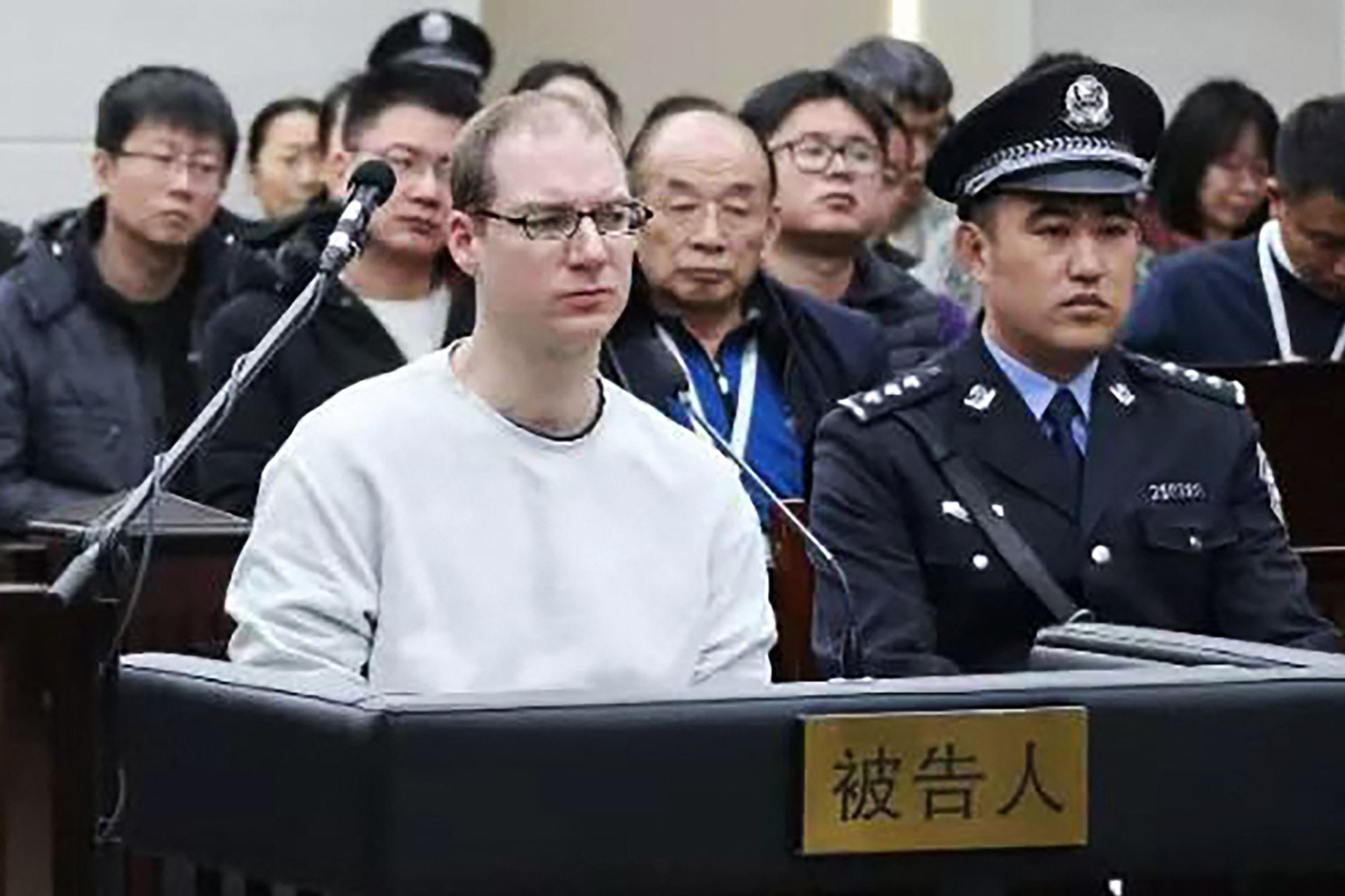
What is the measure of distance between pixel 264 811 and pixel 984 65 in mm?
10174

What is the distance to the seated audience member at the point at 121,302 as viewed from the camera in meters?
9.20

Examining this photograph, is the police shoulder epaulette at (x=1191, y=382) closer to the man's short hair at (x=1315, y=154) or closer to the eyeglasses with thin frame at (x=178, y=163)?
the man's short hair at (x=1315, y=154)

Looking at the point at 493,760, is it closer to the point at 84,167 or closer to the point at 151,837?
the point at 151,837

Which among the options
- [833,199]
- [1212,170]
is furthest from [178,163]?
[1212,170]

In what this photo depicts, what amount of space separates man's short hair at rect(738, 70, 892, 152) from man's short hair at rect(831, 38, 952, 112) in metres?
1.46

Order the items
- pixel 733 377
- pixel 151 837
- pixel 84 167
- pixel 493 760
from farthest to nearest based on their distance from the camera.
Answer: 1. pixel 84 167
2. pixel 733 377
3. pixel 151 837
4. pixel 493 760

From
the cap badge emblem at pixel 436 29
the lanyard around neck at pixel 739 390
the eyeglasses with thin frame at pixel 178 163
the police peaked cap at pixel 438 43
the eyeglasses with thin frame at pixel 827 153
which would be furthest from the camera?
the cap badge emblem at pixel 436 29

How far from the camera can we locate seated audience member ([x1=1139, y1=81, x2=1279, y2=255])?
10812 millimetres

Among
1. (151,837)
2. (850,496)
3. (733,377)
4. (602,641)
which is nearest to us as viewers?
(151,837)

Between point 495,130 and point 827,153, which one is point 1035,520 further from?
point 827,153

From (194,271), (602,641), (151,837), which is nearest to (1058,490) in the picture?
(602,641)

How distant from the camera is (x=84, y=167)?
13172 millimetres

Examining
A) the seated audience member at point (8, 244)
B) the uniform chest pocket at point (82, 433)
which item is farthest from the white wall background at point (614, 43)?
the uniform chest pocket at point (82, 433)

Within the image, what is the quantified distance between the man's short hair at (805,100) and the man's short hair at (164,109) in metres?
1.26
